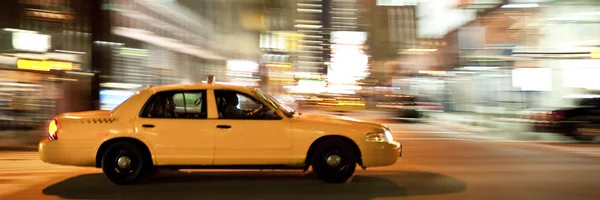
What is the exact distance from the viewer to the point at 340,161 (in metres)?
7.54

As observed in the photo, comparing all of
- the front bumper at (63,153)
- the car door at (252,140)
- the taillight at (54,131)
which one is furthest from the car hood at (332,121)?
the taillight at (54,131)

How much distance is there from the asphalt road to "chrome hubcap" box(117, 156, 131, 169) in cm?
28

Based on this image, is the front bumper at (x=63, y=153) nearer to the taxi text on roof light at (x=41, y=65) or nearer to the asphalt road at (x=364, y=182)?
the asphalt road at (x=364, y=182)

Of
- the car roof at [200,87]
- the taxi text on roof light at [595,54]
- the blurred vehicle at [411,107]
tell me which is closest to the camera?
the car roof at [200,87]

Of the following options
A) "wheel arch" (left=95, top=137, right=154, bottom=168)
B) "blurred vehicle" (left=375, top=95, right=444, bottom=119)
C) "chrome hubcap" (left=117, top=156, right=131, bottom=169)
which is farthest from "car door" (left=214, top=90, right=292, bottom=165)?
"blurred vehicle" (left=375, top=95, right=444, bottom=119)

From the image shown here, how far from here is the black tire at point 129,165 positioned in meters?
7.44

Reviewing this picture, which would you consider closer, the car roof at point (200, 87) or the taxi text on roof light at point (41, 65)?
the car roof at point (200, 87)

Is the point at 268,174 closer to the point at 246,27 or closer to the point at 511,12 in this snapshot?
the point at 511,12

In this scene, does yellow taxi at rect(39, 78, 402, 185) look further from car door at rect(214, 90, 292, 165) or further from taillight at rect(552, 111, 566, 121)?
taillight at rect(552, 111, 566, 121)

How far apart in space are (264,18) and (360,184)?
225 ft

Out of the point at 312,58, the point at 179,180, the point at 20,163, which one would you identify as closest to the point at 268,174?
the point at 179,180

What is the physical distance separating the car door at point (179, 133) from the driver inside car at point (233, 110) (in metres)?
0.28

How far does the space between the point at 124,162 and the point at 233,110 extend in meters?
1.59

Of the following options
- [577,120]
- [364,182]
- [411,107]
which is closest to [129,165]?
[364,182]
